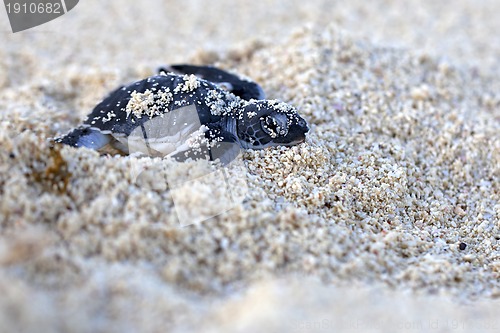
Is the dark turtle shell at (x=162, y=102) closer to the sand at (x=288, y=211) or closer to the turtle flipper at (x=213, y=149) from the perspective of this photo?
the turtle flipper at (x=213, y=149)

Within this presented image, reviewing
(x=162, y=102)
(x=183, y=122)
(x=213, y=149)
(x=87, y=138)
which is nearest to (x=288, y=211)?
(x=213, y=149)

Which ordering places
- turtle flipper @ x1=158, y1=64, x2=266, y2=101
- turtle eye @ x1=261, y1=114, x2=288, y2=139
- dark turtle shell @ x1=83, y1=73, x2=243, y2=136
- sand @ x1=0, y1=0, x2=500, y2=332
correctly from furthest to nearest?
turtle flipper @ x1=158, y1=64, x2=266, y2=101 → dark turtle shell @ x1=83, y1=73, x2=243, y2=136 → turtle eye @ x1=261, y1=114, x2=288, y2=139 → sand @ x1=0, y1=0, x2=500, y2=332

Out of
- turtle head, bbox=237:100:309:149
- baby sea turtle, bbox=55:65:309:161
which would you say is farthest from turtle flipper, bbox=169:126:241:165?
turtle head, bbox=237:100:309:149

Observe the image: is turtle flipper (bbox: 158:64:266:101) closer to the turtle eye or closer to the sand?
the sand

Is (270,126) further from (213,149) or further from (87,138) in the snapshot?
(87,138)

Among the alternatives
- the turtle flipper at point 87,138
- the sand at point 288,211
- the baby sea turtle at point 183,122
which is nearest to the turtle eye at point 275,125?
the baby sea turtle at point 183,122

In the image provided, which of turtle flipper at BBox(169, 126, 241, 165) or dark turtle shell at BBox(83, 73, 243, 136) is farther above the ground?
dark turtle shell at BBox(83, 73, 243, 136)

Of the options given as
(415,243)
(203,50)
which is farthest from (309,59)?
(415,243)

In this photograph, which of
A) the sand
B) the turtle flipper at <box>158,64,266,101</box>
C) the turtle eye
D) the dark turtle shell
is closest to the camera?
the sand
